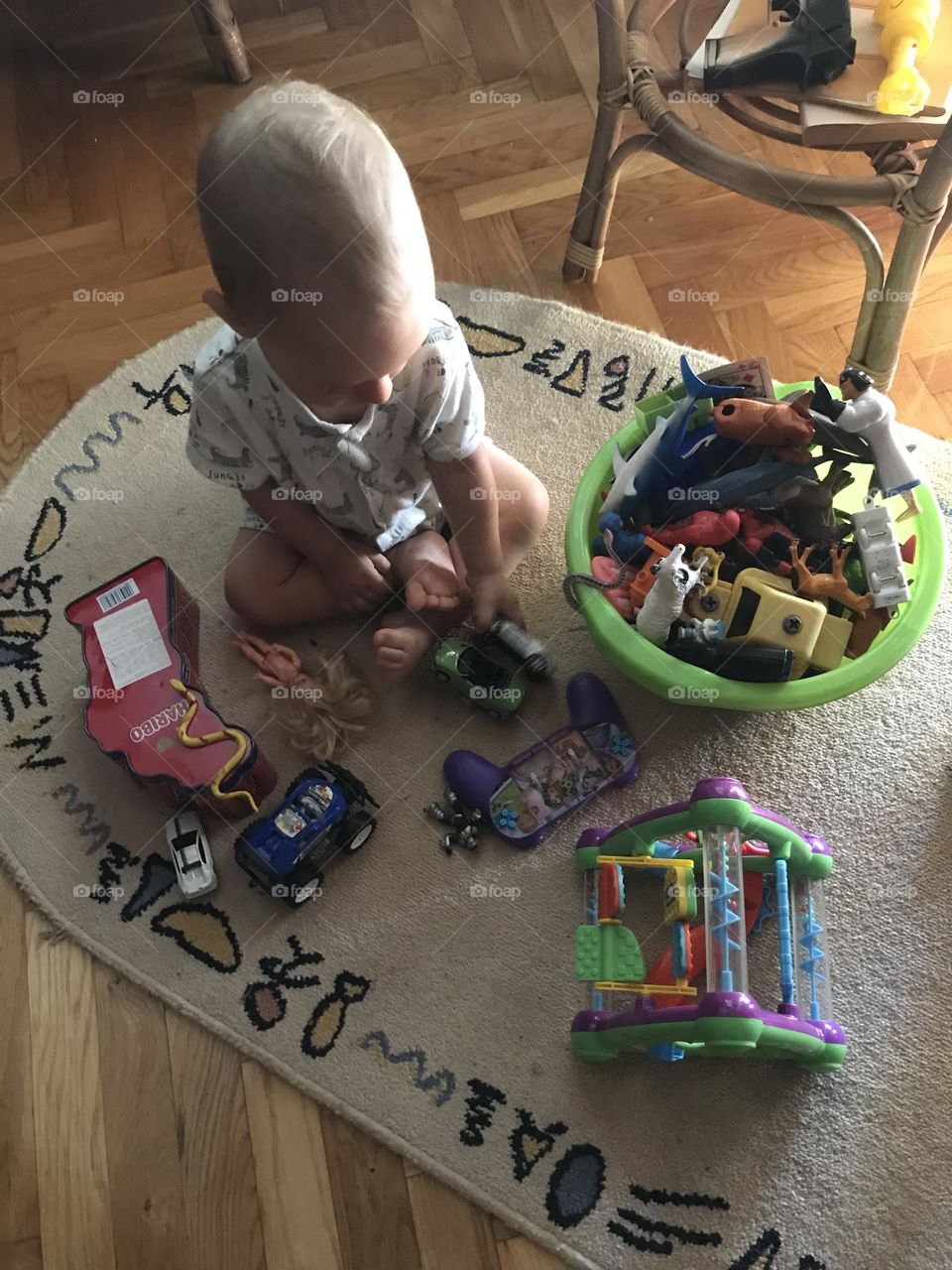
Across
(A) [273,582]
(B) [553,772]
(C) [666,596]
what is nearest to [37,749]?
(A) [273,582]

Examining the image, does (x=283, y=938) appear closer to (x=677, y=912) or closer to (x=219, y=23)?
(x=677, y=912)

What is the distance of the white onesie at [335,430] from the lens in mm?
787

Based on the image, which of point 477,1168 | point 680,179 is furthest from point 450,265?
point 477,1168

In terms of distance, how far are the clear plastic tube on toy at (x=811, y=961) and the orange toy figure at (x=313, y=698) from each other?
40 cm

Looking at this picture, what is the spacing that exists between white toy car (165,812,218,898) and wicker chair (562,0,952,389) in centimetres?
72

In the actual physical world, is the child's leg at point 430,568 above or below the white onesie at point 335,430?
below

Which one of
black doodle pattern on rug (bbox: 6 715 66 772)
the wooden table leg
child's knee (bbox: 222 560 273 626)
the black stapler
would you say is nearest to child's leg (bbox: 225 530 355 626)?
child's knee (bbox: 222 560 273 626)

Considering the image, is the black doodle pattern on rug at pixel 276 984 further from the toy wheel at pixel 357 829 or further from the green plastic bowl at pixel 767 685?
the green plastic bowl at pixel 767 685

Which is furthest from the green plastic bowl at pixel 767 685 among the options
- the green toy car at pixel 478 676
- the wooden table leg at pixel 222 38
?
the wooden table leg at pixel 222 38

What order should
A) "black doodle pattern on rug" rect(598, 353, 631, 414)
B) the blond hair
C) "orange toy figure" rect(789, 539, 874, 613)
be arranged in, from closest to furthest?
the blond hair, "orange toy figure" rect(789, 539, 874, 613), "black doodle pattern on rug" rect(598, 353, 631, 414)

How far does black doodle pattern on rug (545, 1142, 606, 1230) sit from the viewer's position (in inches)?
30.9

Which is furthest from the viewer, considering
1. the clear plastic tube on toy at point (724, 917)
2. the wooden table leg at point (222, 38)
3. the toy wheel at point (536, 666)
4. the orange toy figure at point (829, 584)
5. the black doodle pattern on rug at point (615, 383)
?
the wooden table leg at point (222, 38)

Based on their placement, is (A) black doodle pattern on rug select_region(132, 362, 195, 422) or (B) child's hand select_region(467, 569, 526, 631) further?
(A) black doodle pattern on rug select_region(132, 362, 195, 422)

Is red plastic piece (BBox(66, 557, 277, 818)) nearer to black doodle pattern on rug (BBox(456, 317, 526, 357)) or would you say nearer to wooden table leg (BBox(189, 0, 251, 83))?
black doodle pattern on rug (BBox(456, 317, 526, 357))
